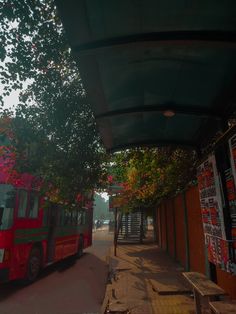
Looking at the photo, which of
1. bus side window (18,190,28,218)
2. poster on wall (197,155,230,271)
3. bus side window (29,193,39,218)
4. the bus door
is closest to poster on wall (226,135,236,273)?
poster on wall (197,155,230,271)

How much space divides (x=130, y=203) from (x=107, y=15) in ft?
51.6

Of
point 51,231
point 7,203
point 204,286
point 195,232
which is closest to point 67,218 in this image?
point 51,231

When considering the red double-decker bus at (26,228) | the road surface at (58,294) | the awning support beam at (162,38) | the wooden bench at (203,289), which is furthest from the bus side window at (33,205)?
the awning support beam at (162,38)

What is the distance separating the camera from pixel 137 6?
2719 mm

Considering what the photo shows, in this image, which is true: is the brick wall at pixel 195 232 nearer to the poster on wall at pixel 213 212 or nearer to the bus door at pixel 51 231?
the poster on wall at pixel 213 212

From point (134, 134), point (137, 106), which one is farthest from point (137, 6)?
point (134, 134)

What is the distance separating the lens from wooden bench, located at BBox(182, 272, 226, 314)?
13.6 ft

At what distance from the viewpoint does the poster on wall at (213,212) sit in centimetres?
440

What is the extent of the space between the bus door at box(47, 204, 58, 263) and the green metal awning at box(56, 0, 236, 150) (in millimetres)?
6298

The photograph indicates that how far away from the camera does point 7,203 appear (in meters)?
7.70

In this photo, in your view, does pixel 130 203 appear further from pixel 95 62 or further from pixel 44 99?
pixel 95 62

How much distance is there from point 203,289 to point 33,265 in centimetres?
636

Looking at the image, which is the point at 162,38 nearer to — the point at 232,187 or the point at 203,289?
the point at 232,187

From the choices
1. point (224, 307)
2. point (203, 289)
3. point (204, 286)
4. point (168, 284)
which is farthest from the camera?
point (168, 284)
